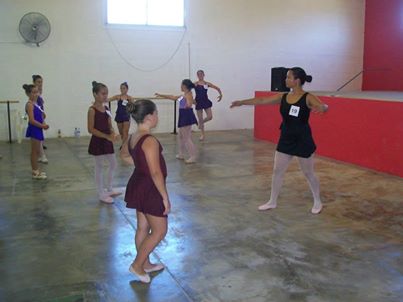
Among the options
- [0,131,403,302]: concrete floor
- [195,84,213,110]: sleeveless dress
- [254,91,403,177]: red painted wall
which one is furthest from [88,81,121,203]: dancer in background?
[195,84,213,110]: sleeveless dress

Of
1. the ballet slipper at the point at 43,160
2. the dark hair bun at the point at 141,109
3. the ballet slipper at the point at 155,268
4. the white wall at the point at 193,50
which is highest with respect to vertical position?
the white wall at the point at 193,50

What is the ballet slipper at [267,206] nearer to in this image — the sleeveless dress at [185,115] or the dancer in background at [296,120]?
the dancer in background at [296,120]

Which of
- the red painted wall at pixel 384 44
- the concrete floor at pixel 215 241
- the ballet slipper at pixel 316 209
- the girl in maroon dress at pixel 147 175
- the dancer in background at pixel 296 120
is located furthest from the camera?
the red painted wall at pixel 384 44

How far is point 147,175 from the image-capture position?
2.95 m

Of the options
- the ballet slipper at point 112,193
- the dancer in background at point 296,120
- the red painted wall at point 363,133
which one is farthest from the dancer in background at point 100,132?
the red painted wall at point 363,133

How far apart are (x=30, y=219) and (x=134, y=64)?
6.80 meters

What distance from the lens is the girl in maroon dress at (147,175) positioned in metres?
2.86

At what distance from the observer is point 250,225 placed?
4.38m

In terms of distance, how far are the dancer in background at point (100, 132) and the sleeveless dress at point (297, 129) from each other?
1757 millimetres

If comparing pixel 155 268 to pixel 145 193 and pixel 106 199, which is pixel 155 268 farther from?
pixel 106 199

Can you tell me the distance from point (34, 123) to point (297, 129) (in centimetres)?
348

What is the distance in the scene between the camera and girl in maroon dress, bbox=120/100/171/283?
2857mm

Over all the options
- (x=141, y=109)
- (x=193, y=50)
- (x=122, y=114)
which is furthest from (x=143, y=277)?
(x=193, y=50)

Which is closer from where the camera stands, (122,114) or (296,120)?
(296,120)
